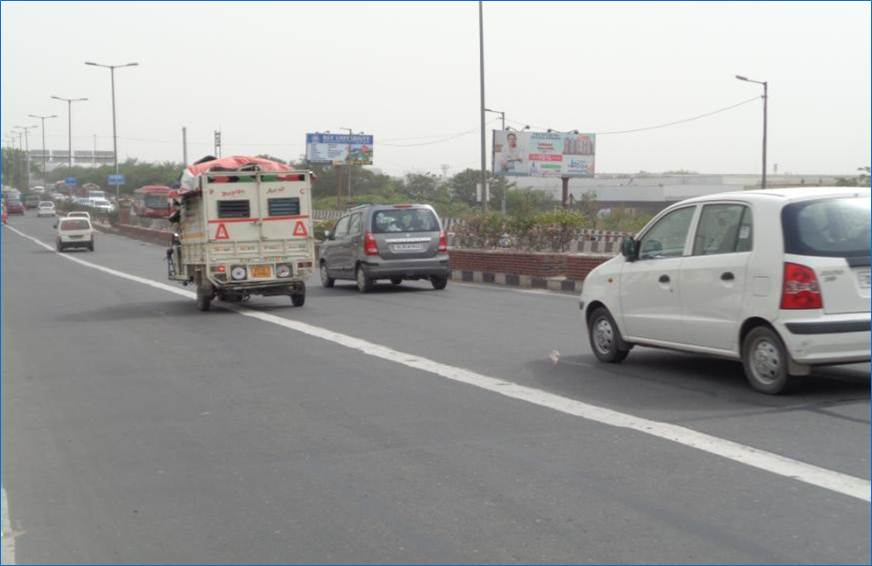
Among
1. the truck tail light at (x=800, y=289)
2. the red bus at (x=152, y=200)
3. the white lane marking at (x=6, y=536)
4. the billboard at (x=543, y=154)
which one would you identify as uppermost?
the billboard at (x=543, y=154)

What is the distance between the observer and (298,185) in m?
18.2

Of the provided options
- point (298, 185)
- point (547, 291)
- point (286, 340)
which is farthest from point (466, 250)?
point (286, 340)

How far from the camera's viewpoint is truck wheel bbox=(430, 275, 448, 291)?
853 inches

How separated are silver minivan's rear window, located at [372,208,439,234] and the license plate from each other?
1.06 feet

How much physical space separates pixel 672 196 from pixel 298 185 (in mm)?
54294

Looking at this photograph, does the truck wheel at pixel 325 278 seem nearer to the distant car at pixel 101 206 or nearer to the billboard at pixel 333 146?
the billboard at pixel 333 146

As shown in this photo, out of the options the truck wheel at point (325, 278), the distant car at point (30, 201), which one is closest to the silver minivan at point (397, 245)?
the truck wheel at point (325, 278)

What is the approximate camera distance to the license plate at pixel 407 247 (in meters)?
20.9

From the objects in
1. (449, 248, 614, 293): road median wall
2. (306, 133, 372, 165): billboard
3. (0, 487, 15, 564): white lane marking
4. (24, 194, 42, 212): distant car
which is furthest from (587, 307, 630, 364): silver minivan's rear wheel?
(24, 194, 42, 212): distant car

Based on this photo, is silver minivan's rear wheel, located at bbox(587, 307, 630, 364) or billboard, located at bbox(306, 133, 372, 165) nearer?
silver minivan's rear wheel, located at bbox(587, 307, 630, 364)

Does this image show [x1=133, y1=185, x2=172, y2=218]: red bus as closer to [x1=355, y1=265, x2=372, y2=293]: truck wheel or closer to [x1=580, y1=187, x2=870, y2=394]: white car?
[x1=355, y1=265, x2=372, y2=293]: truck wheel

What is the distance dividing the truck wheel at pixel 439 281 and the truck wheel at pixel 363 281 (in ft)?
4.53

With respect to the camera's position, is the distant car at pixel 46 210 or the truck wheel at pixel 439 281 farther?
the distant car at pixel 46 210

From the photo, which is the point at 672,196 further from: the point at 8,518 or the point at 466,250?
the point at 8,518
